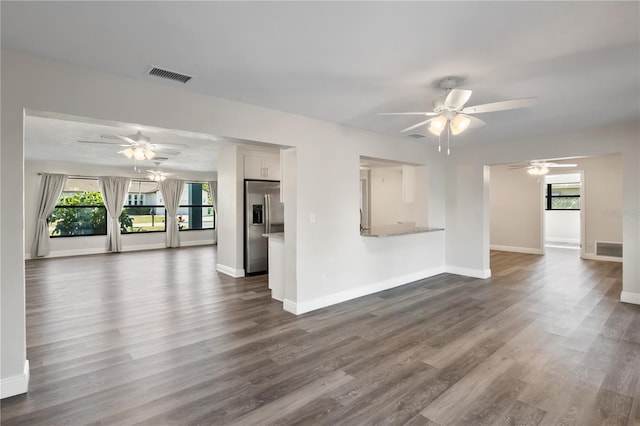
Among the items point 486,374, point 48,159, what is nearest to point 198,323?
point 486,374

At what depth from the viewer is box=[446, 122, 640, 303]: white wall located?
4387 millimetres

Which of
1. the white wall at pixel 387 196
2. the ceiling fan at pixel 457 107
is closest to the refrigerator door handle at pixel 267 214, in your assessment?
the white wall at pixel 387 196

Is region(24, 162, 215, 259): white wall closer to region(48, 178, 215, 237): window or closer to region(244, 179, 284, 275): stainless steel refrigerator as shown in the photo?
region(48, 178, 215, 237): window

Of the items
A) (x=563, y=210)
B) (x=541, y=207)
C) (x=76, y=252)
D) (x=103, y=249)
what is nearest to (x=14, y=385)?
(x=76, y=252)

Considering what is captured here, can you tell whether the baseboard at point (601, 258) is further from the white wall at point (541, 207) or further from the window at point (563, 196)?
the window at point (563, 196)

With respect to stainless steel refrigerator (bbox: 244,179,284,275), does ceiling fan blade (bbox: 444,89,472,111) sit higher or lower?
higher

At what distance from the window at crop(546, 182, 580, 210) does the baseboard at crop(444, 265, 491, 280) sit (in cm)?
721

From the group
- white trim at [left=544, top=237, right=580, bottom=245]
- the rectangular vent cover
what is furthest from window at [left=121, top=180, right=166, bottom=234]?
white trim at [left=544, top=237, right=580, bottom=245]

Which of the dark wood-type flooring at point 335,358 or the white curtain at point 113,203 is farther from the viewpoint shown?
the white curtain at point 113,203

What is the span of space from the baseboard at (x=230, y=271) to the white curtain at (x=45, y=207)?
538 centimetres

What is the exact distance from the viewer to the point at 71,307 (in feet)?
14.4

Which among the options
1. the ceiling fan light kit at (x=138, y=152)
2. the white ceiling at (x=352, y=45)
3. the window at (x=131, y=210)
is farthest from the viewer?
the window at (x=131, y=210)

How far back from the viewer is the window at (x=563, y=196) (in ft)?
35.3

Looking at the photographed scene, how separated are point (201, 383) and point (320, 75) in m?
2.72
